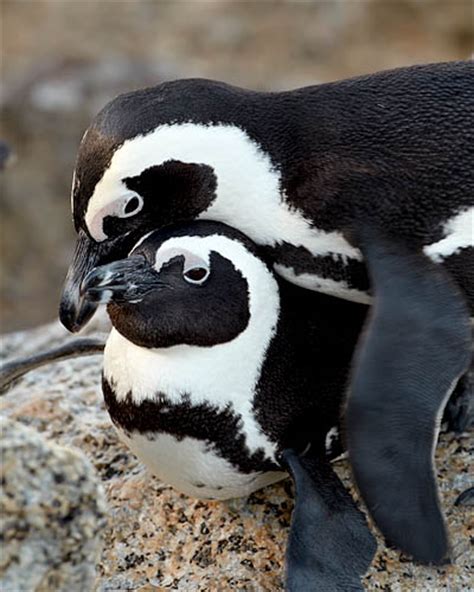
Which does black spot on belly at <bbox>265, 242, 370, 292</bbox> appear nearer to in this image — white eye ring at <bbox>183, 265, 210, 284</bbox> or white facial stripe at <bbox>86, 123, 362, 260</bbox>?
white facial stripe at <bbox>86, 123, 362, 260</bbox>

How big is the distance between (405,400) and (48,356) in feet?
2.90

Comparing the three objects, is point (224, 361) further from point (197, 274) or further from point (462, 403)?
point (462, 403)

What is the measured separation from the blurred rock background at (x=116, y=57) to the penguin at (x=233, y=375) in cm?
308

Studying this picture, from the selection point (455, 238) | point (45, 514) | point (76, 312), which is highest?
point (455, 238)

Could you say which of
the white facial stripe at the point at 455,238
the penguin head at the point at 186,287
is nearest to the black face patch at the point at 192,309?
the penguin head at the point at 186,287

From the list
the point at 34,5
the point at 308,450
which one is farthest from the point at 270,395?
the point at 34,5

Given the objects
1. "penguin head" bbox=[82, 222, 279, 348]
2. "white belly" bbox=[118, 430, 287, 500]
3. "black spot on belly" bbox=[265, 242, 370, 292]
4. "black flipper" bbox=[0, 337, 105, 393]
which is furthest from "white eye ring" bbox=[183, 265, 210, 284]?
"black flipper" bbox=[0, 337, 105, 393]

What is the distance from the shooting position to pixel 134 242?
2.05 metres

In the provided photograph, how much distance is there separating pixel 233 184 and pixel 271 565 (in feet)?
2.01

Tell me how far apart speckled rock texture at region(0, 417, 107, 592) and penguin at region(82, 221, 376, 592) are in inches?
17.4

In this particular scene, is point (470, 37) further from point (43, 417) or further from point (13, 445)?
point (13, 445)

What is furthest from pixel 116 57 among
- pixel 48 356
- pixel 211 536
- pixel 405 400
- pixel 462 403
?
pixel 405 400

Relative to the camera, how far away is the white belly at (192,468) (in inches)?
79.6

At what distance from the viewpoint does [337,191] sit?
1.94 meters
